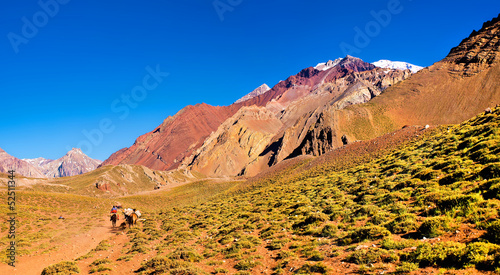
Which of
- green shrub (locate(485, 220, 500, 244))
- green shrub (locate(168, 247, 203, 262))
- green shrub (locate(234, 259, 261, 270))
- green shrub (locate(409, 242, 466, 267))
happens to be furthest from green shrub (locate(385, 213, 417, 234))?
green shrub (locate(168, 247, 203, 262))

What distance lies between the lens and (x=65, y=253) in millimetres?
19453

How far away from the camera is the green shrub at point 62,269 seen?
13.2 meters

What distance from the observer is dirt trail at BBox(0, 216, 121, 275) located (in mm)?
15359

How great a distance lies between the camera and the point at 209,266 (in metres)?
13.9

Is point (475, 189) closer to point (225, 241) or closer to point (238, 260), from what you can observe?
point (238, 260)

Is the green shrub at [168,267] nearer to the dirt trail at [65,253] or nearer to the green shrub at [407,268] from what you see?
the dirt trail at [65,253]

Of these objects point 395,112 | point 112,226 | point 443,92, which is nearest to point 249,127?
point 395,112

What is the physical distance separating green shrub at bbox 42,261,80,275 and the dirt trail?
1889 mm

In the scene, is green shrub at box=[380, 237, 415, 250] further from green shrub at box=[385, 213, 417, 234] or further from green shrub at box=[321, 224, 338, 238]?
green shrub at box=[321, 224, 338, 238]

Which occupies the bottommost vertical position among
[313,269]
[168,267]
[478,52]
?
[168,267]

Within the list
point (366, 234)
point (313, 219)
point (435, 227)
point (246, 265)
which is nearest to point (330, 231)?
point (366, 234)

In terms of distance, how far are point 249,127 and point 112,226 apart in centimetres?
15453

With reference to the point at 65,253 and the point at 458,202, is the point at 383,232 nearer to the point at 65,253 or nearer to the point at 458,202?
the point at 458,202

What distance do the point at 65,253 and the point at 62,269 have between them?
24.0 ft
